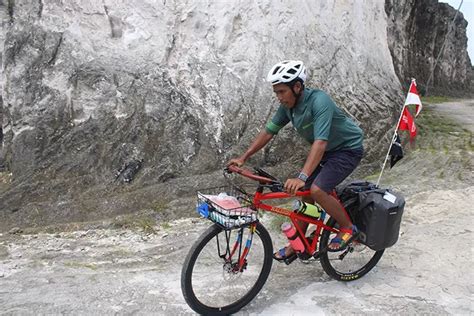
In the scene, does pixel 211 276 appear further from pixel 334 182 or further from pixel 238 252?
pixel 334 182

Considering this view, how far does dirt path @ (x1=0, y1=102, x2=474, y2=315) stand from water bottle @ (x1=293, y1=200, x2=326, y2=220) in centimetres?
77

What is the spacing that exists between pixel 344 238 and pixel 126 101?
451 centimetres

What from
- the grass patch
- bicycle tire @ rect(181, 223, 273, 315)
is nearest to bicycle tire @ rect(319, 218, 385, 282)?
bicycle tire @ rect(181, 223, 273, 315)

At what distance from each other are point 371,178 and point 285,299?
4.44m

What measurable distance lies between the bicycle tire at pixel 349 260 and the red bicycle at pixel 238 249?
1 centimetres

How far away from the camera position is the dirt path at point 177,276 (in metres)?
4.03

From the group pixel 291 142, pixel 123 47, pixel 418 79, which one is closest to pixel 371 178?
pixel 291 142

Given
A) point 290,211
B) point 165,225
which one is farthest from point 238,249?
point 165,225

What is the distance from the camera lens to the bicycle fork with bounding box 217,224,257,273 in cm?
384

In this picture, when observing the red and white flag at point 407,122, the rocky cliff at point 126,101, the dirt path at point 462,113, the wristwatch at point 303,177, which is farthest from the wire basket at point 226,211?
the dirt path at point 462,113

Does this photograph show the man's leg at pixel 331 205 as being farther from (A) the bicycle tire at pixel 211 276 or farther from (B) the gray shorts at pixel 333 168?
(A) the bicycle tire at pixel 211 276

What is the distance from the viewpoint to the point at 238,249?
3.89 metres

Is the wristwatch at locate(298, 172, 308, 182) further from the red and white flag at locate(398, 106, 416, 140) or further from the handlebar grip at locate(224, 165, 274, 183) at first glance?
the red and white flag at locate(398, 106, 416, 140)

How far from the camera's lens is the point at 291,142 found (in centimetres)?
797
